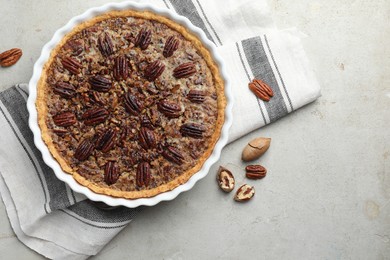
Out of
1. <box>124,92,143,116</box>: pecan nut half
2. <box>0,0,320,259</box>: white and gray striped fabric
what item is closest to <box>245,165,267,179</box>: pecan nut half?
<box>0,0,320,259</box>: white and gray striped fabric

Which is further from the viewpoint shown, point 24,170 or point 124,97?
point 24,170

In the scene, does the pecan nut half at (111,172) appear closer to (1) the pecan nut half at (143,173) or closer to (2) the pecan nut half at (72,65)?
(1) the pecan nut half at (143,173)

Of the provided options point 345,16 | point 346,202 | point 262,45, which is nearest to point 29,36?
point 262,45

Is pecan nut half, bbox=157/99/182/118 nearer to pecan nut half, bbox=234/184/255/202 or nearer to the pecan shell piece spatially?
the pecan shell piece

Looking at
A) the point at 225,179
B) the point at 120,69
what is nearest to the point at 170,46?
the point at 120,69

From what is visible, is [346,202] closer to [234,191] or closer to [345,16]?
[234,191]
